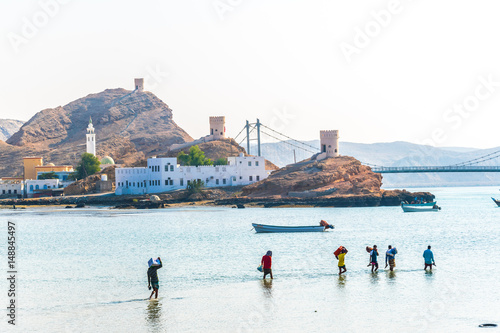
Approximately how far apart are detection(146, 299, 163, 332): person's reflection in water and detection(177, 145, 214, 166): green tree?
4762 inches

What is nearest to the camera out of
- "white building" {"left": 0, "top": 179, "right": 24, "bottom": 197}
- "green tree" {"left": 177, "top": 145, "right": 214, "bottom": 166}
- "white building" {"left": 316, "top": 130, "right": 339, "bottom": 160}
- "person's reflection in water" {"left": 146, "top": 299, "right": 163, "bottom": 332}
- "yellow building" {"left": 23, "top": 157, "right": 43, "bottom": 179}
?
"person's reflection in water" {"left": 146, "top": 299, "right": 163, "bottom": 332}

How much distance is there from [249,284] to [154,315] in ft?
27.6

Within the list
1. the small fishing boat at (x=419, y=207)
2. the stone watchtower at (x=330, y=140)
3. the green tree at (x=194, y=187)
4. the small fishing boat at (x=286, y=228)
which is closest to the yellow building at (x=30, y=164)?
the green tree at (x=194, y=187)

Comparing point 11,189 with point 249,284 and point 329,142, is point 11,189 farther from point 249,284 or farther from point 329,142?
point 249,284

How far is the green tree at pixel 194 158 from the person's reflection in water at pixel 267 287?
11638cm

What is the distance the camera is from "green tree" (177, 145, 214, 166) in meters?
154

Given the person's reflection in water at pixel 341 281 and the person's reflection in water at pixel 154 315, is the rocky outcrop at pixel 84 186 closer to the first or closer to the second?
the person's reflection in water at pixel 341 281

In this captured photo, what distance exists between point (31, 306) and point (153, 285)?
546cm

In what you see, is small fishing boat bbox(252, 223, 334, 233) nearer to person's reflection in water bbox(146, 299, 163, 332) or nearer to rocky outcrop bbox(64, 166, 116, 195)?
person's reflection in water bbox(146, 299, 163, 332)

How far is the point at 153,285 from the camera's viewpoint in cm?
3391

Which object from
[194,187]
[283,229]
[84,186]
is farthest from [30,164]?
[283,229]

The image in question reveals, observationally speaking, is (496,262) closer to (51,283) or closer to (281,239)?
(281,239)

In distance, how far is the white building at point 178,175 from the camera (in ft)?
463

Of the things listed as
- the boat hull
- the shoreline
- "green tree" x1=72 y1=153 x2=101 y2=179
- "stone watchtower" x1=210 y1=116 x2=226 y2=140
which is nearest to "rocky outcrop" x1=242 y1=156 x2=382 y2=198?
the shoreline
